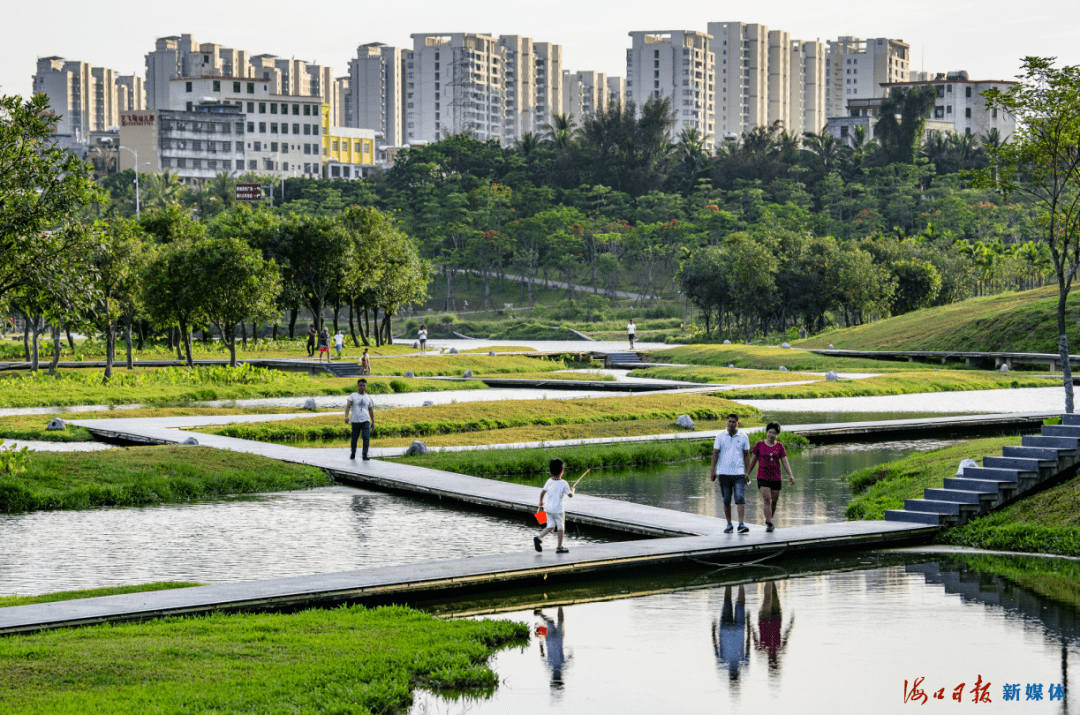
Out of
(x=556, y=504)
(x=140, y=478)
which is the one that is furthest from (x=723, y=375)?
(x=556, y=504)

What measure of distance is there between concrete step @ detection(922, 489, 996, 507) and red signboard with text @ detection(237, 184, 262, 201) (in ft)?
354

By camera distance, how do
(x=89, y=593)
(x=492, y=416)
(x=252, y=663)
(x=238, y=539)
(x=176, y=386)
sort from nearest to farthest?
1. (x=252, y=663)
2. (x=89, y=593)
3. (x=238, y=539)
4. (x=492, y=416)
5. (x=176, y=386)

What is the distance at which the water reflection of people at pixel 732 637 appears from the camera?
A: 10.4m

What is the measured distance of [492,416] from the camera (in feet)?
104

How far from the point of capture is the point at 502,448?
26172 millimetres

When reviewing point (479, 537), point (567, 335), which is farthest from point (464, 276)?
point (479, 537)

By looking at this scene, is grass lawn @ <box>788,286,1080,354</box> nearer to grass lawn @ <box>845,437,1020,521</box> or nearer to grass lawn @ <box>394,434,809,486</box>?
grass lawn @ <box>394,434,809,486</box>

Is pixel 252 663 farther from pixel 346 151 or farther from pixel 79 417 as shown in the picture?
pixel 346 151

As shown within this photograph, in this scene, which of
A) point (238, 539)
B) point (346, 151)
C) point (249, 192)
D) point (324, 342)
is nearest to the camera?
point (238, 539)

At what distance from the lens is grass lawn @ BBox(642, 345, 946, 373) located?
53469 mm

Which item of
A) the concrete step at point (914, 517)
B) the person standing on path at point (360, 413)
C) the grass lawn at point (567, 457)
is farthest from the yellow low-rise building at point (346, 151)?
the concrete step at point (914, 517)

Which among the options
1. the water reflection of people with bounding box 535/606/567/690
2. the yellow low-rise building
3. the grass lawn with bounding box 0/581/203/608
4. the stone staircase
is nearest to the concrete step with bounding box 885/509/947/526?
the stone staircase

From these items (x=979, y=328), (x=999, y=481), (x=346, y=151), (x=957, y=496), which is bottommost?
(x=957, y=496)

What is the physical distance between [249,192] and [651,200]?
41.4 m
